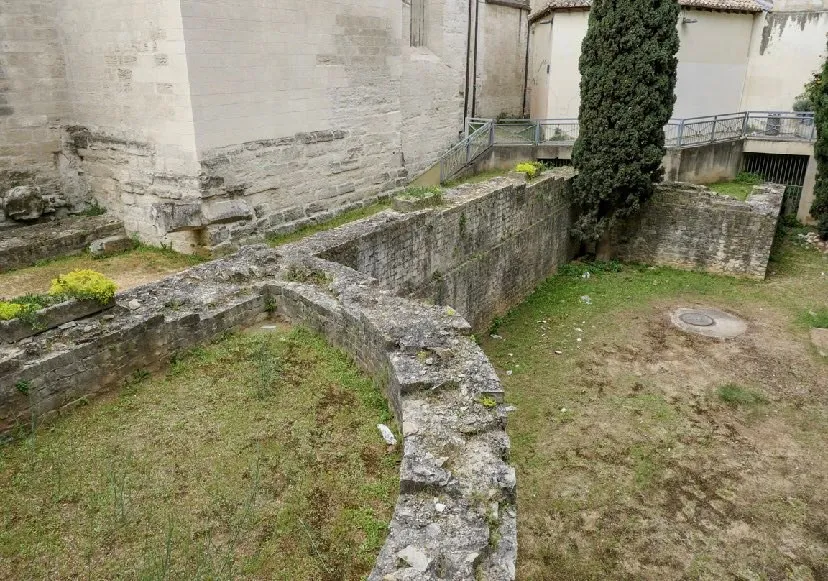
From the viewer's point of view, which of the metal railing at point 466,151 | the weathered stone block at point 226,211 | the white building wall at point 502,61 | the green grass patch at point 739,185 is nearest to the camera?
the weathered stone block at point 226,211

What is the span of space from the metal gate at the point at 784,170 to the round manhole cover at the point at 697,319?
23.9 ft

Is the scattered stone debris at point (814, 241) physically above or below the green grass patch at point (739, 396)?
above

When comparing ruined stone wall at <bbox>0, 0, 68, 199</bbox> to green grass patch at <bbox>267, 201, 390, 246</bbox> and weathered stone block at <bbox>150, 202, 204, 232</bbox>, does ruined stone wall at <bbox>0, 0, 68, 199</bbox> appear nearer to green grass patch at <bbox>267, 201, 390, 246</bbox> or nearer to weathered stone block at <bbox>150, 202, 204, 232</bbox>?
→ weathered stone block at <bbox>150, 202, 204, 232</bbox>

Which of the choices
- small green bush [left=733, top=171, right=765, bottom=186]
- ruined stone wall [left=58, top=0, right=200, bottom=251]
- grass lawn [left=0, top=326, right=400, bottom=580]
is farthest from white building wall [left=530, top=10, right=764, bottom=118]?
grass lawn [left=0, top=326, right=400, bottom=580]

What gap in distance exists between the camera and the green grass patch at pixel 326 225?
35.7 ft

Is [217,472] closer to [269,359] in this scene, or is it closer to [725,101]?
[269,359]

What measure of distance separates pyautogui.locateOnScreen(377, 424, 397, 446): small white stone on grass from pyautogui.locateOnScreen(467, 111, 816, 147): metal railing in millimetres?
12760

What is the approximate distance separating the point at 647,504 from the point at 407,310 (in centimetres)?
357

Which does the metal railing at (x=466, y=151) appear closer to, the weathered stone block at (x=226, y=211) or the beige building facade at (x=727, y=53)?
the beige building facade at (x=727, y=53)

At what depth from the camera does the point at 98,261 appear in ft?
31.6

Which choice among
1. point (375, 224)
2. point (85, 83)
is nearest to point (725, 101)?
point (375, 224)

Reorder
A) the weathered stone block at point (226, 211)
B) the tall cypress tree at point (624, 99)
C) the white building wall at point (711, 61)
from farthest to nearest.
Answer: the white building wall at point (711, 61) < the tall cypress tree at point (624, 99) < the weathered stone block at point (226, 211)

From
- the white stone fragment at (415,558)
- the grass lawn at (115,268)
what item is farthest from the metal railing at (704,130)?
the white stone fragment at (415,558)

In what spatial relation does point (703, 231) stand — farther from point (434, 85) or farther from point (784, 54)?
point (784, 54)
